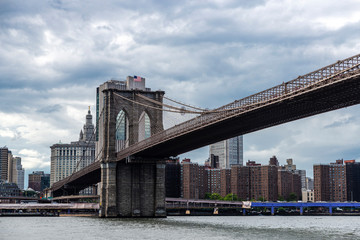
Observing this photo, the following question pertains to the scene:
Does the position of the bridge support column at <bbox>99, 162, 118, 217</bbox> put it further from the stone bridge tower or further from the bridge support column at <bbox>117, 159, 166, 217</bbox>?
the bridge support column at <bbox>117, 159, 166, 217</bbox>

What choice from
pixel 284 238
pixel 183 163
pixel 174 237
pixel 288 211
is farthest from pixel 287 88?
pixel 183 163

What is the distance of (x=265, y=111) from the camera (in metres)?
48.6

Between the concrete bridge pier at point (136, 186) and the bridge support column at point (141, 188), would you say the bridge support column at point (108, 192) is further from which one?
the bridge support column at point (141, 188)

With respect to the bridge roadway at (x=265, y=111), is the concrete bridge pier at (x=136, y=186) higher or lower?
lower

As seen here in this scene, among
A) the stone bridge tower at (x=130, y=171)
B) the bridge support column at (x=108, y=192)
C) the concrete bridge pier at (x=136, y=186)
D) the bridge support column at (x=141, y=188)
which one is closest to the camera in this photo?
the bridge support column at (x=108, y=192)

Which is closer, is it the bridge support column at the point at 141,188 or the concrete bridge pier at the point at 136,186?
the concrete bridge pier at the point at 136,186

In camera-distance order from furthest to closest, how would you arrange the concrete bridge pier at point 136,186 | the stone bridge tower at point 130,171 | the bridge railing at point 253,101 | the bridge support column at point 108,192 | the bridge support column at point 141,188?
the bridge support column at point 141,188 → the concrete bridge pier at point 136,186 → the stone bridge tower at point 130,171 → the bridge support column at point 108,192 → the bridge railing at point 253,101

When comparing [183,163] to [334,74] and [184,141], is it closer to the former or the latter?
[184,141]

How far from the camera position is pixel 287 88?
4419 cm

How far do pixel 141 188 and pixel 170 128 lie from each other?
15.1 meters

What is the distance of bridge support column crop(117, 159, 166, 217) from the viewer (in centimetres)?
7350

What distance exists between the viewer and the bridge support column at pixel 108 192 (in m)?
71.6

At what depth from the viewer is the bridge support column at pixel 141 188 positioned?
7350 cm

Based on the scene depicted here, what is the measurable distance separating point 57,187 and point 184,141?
239 ft
